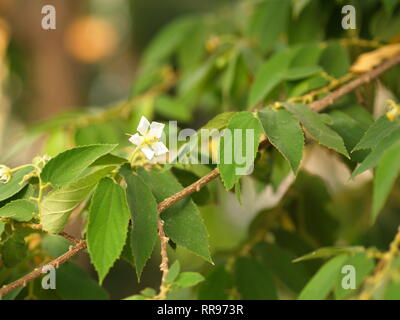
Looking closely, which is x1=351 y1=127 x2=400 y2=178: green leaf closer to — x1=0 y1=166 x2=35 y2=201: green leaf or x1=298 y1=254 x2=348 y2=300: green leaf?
x1=298 y1=254 x2=348 y2=300: green leaf

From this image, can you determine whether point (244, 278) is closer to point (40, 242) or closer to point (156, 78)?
point (40, 242)

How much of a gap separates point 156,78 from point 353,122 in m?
0.64

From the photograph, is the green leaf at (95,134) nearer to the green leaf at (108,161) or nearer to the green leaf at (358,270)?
the green leaf at (108,161)

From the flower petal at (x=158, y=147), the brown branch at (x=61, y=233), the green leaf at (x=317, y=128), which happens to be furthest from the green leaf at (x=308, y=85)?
the brown branch at (x=61, y=233)

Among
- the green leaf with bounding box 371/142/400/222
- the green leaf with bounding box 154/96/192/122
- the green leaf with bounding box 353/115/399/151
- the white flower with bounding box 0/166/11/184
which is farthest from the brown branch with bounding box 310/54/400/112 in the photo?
the green leaf with bounding box 154/96/192/122

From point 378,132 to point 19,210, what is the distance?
1.05 ft

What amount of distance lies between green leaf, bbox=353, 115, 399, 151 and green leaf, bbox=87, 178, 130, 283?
0.70ft

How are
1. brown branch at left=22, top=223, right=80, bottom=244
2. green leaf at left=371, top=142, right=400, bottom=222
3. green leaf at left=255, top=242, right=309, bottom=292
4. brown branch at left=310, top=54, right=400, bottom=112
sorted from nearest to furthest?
green leaf at left=371, top=142, right=400, bottom=222
brown branch at left=22, top=223, right=80, bottom=244
brown branch at left=310, top=54, right=400, bottom=112
green leaf at left=255, top=242, right=309, bottom=292

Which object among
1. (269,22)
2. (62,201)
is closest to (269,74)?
(269,22)

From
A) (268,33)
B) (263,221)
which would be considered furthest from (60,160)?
(268,33)

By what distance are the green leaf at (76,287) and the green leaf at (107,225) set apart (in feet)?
0.61

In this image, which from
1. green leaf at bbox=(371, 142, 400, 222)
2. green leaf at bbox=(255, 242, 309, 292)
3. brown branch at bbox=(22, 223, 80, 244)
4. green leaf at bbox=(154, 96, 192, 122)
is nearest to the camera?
green leaf at bbox=(371, 142, 400, 222)

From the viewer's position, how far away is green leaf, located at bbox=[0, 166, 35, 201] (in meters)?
0.58
